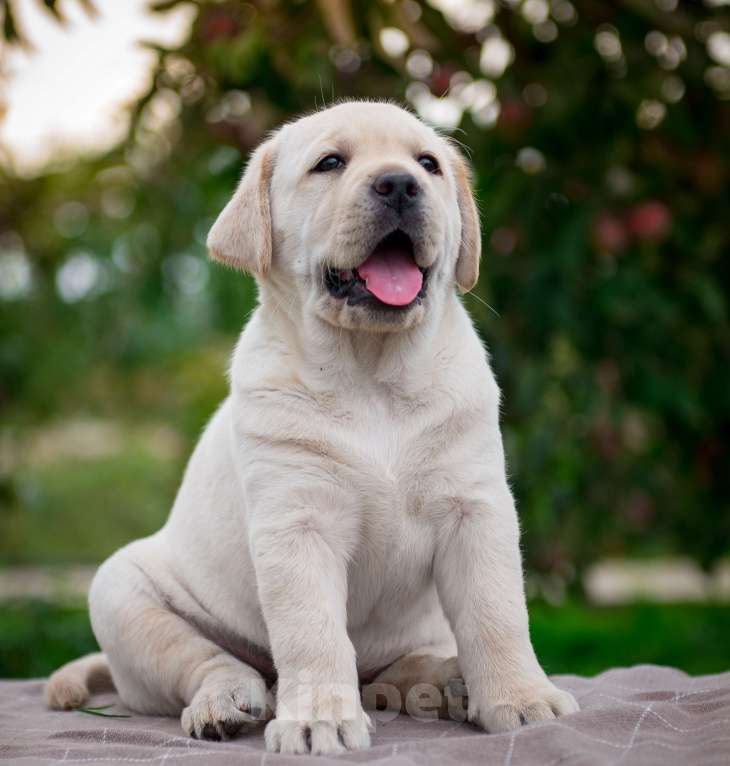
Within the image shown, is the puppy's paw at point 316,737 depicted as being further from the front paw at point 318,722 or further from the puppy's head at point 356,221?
Result: the puppy's head at point 356,221

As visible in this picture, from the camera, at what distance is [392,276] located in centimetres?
289

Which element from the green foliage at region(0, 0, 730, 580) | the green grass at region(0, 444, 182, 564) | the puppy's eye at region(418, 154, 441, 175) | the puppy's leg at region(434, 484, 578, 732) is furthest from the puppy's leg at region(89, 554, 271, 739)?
the green grass at region(0, 444, 182, 564)

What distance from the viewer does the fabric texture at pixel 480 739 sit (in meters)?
2.42

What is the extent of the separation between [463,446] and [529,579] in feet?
8.82

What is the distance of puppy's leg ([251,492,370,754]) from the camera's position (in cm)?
255

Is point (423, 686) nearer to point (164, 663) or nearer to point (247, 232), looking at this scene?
point (164, 663)

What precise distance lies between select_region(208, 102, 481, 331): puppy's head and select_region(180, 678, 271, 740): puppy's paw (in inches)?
38.2

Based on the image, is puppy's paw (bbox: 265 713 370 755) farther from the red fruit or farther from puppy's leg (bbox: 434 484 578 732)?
the red fruit

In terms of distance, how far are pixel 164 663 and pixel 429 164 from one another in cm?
155

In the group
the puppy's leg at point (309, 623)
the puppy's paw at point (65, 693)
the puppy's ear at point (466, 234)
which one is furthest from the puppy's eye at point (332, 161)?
the puppy's paw at point (65, 693)

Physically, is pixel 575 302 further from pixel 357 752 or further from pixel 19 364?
pixel 19 364

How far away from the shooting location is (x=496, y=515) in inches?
110

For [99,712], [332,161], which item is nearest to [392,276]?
[332,161]

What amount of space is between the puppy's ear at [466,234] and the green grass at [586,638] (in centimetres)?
349
